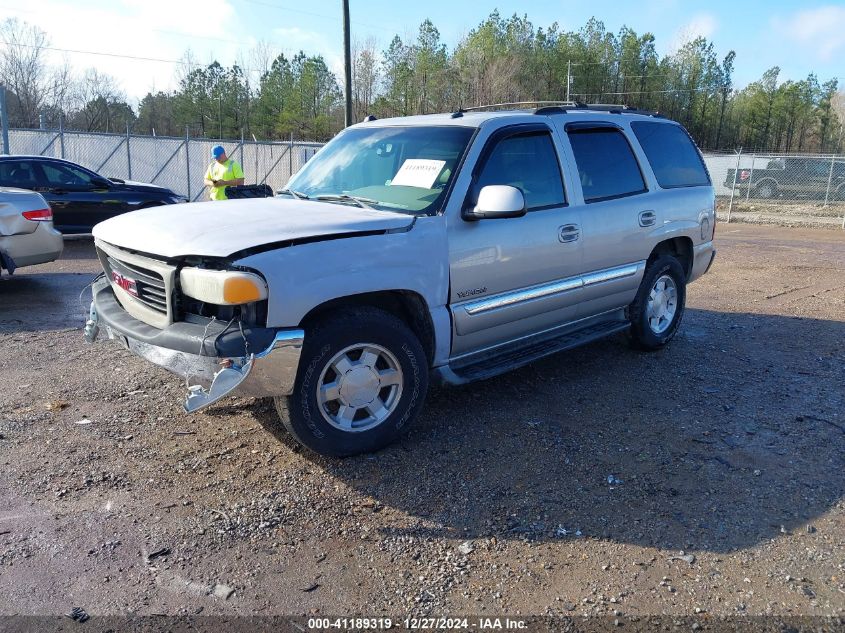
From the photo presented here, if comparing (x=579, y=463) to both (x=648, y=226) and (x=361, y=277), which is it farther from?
(x=648, y=226)

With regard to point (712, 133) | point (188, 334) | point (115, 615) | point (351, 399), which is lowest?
point (115, 615)

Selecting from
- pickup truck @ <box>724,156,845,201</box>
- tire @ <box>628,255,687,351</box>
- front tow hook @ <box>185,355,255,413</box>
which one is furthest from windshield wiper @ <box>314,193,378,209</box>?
pickup truck @ <box>724,156,845,201</box>

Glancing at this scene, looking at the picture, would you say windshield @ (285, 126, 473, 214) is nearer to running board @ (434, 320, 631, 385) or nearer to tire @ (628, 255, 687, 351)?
running board @ (434, 320, 631, 385)

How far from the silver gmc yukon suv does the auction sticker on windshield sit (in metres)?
0.01

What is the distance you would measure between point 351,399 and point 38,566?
5.36 feet

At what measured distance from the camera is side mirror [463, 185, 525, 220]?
12.9ft

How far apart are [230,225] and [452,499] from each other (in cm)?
187

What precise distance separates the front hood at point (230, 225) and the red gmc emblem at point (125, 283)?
0.73ft

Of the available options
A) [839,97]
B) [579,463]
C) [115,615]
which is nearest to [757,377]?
[579,463]

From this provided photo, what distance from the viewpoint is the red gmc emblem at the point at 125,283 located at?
3814 mm

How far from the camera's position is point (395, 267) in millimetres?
3730

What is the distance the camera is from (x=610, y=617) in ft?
8.57

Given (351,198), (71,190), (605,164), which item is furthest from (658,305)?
(71,190)

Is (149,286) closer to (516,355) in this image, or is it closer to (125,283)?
(125,283)
